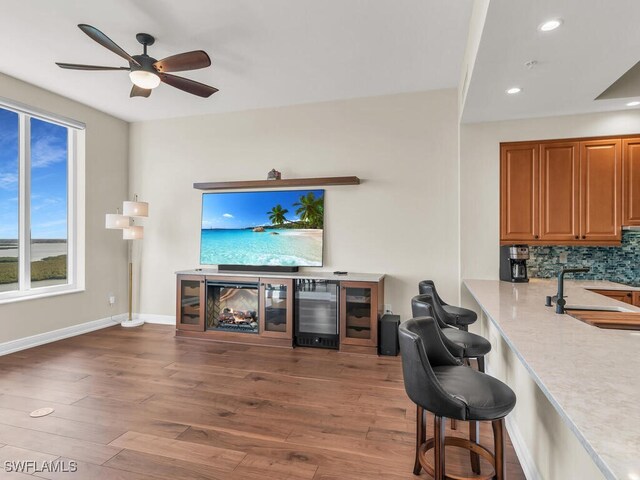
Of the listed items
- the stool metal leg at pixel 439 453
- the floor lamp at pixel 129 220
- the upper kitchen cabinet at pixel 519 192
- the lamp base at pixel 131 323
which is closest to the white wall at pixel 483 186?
the upper kitchen cabinet at pixel 519 192

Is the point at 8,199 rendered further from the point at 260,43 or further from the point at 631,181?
the point at 631,181

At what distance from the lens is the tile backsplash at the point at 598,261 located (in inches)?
147

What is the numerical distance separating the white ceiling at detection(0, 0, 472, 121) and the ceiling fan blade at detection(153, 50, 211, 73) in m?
0.40

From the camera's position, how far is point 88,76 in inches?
159

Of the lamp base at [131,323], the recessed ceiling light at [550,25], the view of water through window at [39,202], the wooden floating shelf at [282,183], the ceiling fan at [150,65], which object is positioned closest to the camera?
A: the recessed ceiling light at [550,25]

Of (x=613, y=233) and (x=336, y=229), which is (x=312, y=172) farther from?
(x=613, y=233)

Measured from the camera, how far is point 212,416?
2.63m

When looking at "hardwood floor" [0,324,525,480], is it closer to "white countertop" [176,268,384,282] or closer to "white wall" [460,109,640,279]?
"white countertop" [176,268,384,282]

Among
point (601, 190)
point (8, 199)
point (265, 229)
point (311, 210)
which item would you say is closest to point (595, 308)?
point (601, 190)

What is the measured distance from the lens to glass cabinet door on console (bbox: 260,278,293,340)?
4367 millimetres

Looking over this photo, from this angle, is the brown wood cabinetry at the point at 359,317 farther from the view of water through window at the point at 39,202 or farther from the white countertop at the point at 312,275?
the view of water through window at the point at 39,202

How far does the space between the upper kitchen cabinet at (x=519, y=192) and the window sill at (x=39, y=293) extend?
5540 millimetres

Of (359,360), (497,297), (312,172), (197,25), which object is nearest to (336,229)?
(312,172)

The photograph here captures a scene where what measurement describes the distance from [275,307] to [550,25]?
3713mm
